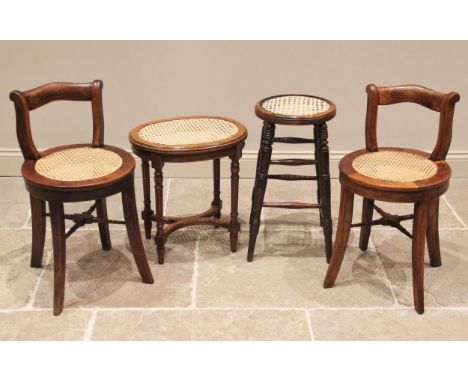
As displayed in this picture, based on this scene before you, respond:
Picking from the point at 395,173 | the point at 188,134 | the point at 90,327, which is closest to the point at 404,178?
the point at 395,173

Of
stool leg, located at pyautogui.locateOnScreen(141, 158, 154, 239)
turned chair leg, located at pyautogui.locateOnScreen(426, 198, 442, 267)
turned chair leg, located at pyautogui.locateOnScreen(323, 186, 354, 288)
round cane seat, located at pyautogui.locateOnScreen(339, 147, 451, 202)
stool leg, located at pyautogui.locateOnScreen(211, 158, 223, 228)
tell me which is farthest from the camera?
stool leg, located at pyautogui.locateOnScreen(211, 158, 223, 228)

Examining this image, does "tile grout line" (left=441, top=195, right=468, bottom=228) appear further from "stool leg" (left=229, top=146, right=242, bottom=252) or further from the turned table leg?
the turned table leg

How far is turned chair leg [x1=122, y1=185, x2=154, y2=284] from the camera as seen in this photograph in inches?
113

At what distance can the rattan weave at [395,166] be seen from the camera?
107 inches

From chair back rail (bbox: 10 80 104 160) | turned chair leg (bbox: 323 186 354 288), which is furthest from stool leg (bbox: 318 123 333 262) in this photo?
chair back rail (bbox: 10 80 104 160)

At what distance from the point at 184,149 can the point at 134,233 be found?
43cm

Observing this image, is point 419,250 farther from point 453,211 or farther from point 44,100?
point 44,100

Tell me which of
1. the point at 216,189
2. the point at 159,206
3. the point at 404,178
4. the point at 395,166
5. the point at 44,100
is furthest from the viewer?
the point at 216,189

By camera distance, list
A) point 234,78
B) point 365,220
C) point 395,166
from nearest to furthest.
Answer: point 395,166 → point 365,220 → point 234,78

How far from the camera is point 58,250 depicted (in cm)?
276

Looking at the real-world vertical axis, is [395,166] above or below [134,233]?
above

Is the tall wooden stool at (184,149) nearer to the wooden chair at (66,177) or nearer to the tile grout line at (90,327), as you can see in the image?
the wooden chair at (66,177)

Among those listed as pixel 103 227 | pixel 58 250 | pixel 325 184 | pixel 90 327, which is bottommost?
pixel 90 327

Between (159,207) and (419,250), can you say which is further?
(159,207)
